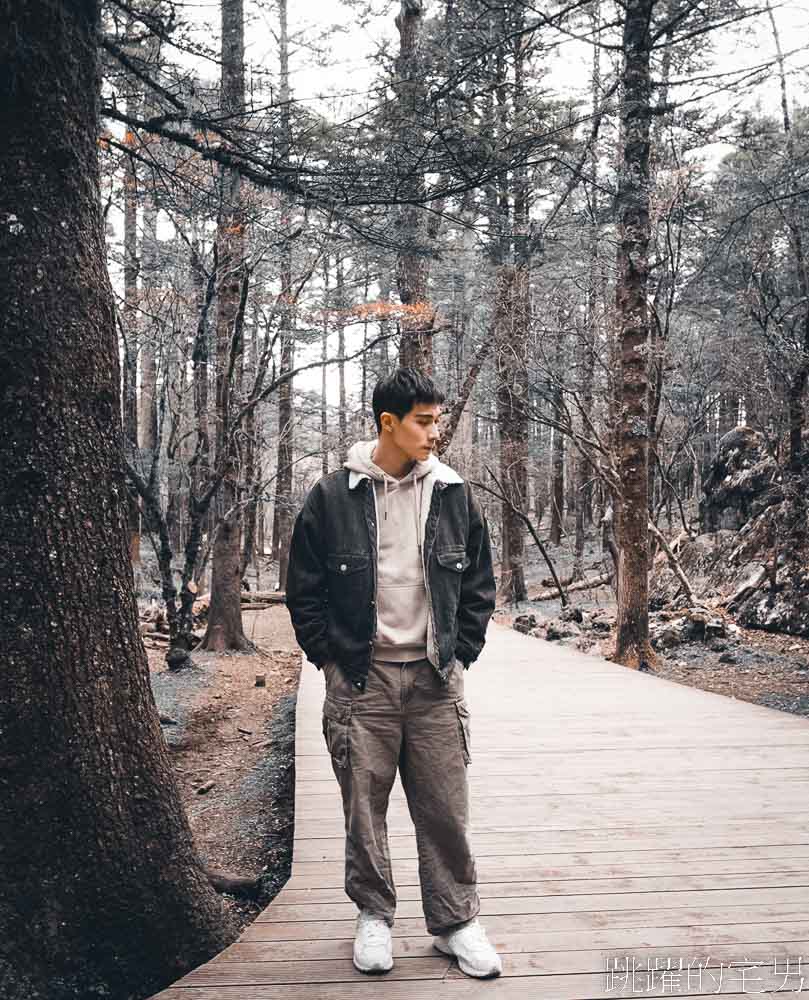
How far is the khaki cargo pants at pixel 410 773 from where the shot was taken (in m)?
2.54

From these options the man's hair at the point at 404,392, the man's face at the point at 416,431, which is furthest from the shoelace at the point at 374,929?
the man's hair at the point at 404,392

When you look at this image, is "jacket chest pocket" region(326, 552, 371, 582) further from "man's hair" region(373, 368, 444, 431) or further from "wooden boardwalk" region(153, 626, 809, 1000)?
"wooden boardwalk" region(153, 626, 809, 1000)

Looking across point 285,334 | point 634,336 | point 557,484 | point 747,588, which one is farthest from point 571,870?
point 557,484

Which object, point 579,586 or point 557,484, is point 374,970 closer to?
point 579,586

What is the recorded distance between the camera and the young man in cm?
254

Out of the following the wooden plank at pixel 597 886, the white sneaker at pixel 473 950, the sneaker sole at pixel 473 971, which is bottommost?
the wooden plank at pixel 597 886

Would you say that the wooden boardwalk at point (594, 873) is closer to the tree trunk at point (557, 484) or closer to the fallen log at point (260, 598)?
the fallen log at point (260, 598)

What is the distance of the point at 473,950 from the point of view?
98.9 inches

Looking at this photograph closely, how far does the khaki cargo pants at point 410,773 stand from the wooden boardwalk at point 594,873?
0.76 ft

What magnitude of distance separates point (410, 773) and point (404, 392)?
1198 millimetres

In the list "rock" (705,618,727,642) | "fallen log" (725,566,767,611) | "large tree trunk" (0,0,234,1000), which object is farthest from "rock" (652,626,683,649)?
"large tree trunk" (0,0,234,1000)

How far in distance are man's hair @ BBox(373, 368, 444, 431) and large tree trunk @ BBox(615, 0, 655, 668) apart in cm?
731

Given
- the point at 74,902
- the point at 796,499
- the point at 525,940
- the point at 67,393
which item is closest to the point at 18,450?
the point at 67,393

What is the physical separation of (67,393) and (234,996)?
1.99 metres
